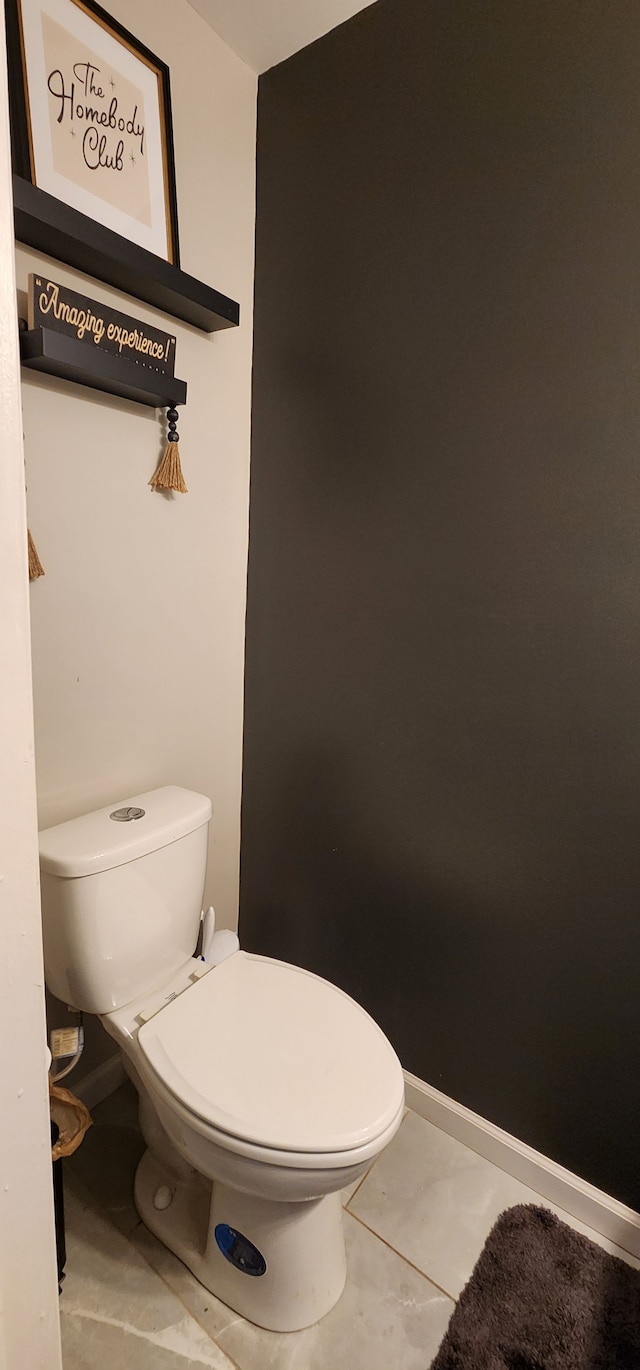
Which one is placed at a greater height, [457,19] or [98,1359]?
[457,19]

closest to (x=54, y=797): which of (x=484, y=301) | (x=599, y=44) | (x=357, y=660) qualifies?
(x=357, y=660)

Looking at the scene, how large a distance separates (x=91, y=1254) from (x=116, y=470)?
1463 millimetres

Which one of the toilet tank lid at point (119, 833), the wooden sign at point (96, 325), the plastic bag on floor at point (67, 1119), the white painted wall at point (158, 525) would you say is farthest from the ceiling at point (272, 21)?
the plastic bag on floor at point (67, 1119)

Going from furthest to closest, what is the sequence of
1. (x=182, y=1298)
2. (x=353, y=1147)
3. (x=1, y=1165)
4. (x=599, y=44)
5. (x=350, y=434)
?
(x=350, y=434), (x=182, y=1298), (x=599, y=44), (x=353, y=1147), (x=1, y=1165)

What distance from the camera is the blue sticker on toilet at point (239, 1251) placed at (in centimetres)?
107

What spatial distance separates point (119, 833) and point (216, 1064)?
409 millimetres

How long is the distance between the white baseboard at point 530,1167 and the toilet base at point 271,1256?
388mm

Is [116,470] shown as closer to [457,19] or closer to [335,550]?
[335,550]

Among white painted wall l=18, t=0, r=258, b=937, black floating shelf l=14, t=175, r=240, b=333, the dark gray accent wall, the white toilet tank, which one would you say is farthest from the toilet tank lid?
black floating shelf l=14, t=175, r=240, b=333

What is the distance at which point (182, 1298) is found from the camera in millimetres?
1102

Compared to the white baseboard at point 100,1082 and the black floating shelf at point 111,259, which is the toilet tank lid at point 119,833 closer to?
the white baseboard at point 100,1082

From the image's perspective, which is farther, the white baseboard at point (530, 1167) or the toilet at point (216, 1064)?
the white baseboard at point (530, 1167)

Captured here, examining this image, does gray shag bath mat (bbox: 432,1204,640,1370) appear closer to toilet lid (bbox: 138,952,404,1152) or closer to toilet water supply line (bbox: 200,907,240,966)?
toilet lid (bbox: 138,952,404,1152)

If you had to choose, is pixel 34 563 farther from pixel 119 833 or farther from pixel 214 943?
pixel 214 943
